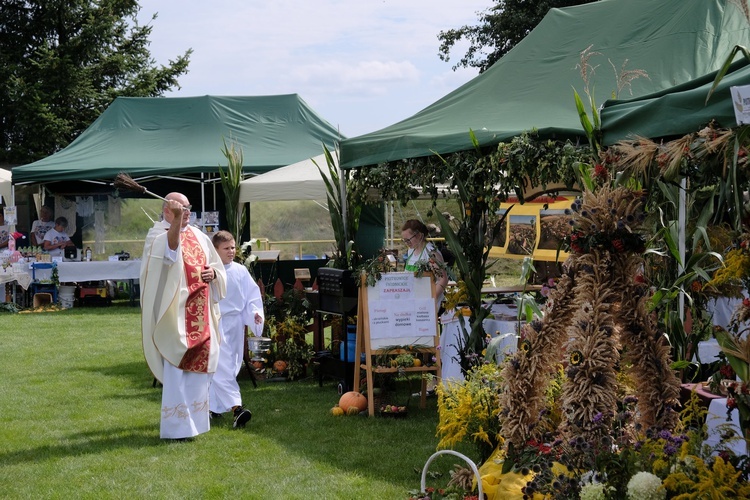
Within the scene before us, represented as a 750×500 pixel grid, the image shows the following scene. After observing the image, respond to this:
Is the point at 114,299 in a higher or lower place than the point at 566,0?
lower

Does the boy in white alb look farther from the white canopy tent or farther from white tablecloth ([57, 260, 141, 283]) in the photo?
the white canopy tent

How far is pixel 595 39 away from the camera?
9.34 m

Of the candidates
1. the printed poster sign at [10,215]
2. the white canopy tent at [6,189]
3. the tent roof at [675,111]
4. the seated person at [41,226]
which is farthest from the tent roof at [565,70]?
the seated person at [41,226]

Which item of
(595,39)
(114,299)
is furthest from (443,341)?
(114,299)

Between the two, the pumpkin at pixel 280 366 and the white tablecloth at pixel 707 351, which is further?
the pumpkin at pixel 280 366

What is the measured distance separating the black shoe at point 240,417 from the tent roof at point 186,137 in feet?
40.6

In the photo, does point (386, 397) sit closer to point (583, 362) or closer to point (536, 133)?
point (536, 133)

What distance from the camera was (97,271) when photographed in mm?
19625

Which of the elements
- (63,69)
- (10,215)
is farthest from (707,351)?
(63,69)

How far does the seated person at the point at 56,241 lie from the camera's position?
67.7 feet

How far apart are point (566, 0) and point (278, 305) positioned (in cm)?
2065

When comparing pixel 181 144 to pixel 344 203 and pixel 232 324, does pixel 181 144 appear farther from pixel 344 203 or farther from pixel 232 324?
pixel 232 324

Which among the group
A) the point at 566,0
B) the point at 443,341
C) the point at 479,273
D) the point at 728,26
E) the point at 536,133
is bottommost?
the point at 443,341

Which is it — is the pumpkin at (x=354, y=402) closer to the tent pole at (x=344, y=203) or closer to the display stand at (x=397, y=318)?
the display stand at (x=397, y=318)
